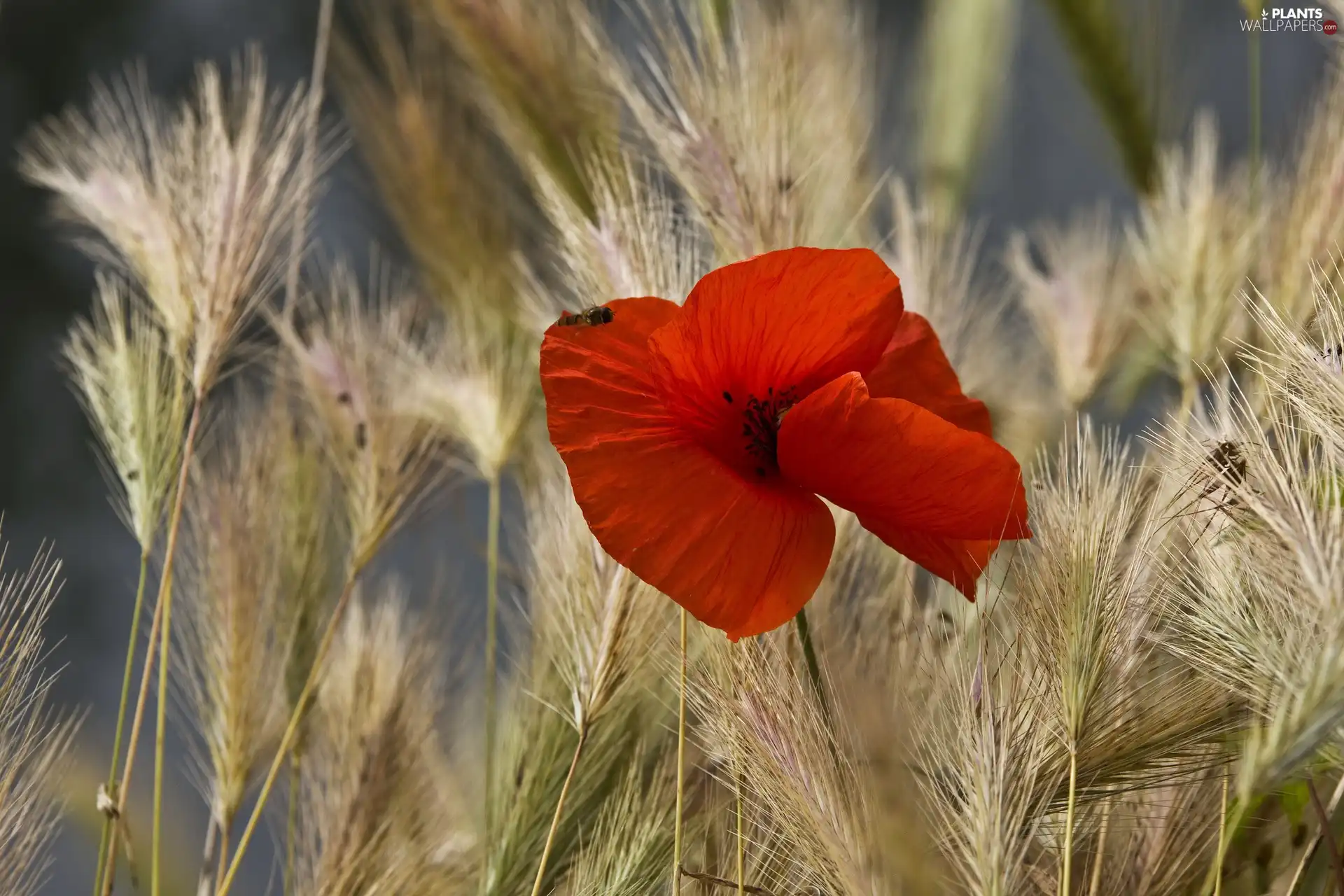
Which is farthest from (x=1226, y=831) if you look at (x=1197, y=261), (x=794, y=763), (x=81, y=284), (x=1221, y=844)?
(x=81, y=284)

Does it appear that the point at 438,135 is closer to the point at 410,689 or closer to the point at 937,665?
the point at 410,689

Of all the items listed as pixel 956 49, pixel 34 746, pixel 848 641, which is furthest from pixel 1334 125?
pixel 34 746

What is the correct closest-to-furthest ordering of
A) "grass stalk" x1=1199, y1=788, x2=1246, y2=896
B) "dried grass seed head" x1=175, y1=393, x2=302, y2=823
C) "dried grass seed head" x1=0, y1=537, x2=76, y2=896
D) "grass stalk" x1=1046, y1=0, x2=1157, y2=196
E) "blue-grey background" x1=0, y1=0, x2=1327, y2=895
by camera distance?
"grass stalk" x1=1199, y1=788, x2=1246, y2=896 < "dried grass seed head" x1=0, y1=537, x2=76, y2=896 < "dried grass seed head" x1=175, y1=393, x2=302, y2=823 < "grass stalk" x1=1046, y1=0, x2=1157, y2=196 < "blue-grey background" x1=0, y1=0, x2=1327, y2=895

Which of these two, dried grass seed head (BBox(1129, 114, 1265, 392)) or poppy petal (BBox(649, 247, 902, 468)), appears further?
dried grass seed head (BBox(1129, 114, 1265, 392))

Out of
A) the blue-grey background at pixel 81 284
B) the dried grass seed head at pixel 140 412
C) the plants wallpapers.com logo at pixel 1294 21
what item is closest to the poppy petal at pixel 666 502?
the dried grass seed head at pixel 140 412

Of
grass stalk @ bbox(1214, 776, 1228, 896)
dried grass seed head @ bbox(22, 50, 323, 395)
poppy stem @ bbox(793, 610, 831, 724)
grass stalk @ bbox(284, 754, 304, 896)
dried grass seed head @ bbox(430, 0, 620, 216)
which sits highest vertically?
dried grass seed head @ bbox(430, 0, 620, 216)

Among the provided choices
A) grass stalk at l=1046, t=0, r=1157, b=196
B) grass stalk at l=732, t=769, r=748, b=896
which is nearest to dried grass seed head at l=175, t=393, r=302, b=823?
grass stalk at l=732, t=769, r=748, b=896

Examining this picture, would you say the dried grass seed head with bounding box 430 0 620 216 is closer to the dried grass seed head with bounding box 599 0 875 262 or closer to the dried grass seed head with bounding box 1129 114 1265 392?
the dried grass seed head with bounding box 599 0 875 262
